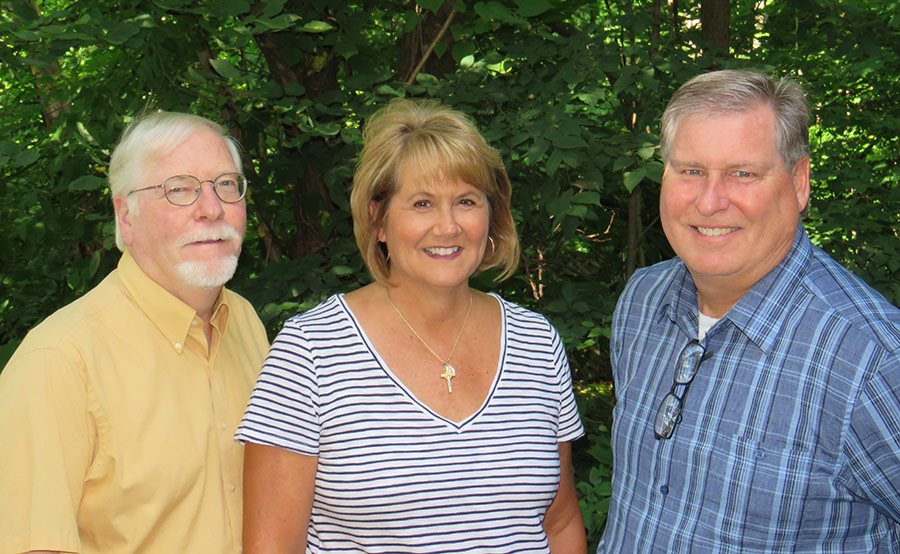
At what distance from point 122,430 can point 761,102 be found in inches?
63.8

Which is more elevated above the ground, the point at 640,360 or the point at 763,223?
the point at 763,223

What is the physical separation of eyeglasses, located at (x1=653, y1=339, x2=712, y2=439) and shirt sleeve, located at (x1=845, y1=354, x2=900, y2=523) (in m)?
0.41

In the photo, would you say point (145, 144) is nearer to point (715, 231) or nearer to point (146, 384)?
point (146, 384)

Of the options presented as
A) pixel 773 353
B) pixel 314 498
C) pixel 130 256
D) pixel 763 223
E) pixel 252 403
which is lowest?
pixel 314 498

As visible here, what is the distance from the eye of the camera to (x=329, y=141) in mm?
3900

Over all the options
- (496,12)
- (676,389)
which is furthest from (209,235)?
(496,12)

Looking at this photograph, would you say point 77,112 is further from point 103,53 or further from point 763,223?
point 763,223

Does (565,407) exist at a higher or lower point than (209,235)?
lower

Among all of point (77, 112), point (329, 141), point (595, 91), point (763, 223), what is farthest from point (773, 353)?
point (77, 112)

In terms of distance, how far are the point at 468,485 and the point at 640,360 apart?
59 centimetres

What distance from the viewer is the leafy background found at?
334 cm

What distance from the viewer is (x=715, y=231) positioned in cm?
203

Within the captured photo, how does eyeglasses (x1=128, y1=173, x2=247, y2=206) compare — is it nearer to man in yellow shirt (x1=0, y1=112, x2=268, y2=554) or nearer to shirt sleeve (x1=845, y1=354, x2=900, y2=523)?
man in yellow shirt (x1=0, y1=112, x2=268, y2=554)

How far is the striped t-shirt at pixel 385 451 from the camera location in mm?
2127
